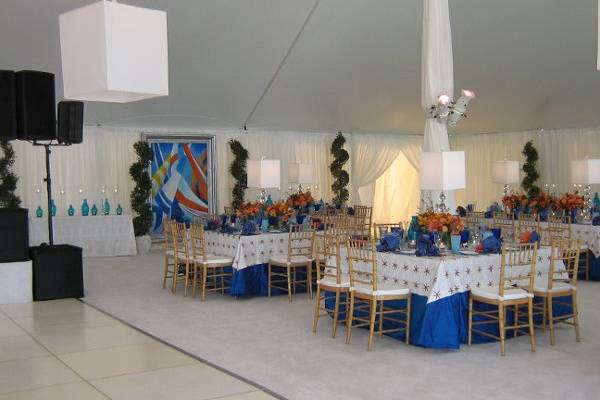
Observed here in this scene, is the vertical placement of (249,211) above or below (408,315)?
above

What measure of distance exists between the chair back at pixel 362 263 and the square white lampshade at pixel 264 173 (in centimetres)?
323

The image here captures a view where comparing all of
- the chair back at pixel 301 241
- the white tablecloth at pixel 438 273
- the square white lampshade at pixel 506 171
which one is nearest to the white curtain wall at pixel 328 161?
the square white lampshade at pixel 506 171

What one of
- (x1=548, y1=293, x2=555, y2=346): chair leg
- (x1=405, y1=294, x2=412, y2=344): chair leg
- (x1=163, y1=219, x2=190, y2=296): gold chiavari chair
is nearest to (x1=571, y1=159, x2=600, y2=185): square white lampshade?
(x1=548, y1=293, x2=555, y2=346): chair leg

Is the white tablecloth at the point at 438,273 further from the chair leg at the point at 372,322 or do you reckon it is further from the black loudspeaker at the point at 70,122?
the black loudspeaker at the point at 70,122

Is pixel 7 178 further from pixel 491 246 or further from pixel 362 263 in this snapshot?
pixel 491 246

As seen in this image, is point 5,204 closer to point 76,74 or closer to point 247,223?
point 247,223

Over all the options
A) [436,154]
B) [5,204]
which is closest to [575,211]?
[436,154]

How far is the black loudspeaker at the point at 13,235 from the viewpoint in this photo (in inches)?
319

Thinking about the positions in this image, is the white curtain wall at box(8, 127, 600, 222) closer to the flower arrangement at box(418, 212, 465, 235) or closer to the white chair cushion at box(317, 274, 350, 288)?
the white chair cushion at box(317, 274, 350, 288)

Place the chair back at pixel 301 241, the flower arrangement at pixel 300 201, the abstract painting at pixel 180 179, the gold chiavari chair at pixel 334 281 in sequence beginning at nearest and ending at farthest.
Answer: the gold chiavari chair at pixel 334 281, the chair back at pixel 301 241, the flower arrangement at pixel 300 201, the abstract painting at pixel 180 179

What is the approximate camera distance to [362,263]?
6.46 metres

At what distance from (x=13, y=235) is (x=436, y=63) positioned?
5.20 metres

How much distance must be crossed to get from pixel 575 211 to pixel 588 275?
1033 millimetres

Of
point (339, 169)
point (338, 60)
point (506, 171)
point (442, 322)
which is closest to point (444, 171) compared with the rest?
point (442, 322)
